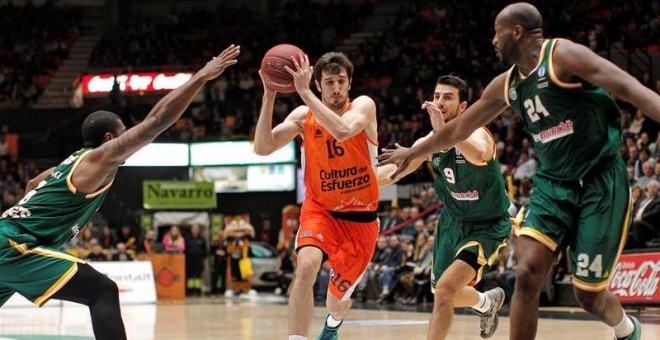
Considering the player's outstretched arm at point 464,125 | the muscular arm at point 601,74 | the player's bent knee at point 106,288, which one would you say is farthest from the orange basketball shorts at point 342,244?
the muscular arm at point 601,74

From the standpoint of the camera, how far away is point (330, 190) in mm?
7715

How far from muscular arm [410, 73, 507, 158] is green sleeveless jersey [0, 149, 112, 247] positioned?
204cm

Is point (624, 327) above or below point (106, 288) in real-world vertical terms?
below

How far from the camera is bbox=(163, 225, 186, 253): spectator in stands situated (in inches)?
948

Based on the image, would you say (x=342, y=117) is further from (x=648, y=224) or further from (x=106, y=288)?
(x=648, y=224)

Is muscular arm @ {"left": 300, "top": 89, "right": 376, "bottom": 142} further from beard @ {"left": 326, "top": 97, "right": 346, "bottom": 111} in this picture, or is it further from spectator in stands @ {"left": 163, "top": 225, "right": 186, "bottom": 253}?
spectator in stands @ {"left": 163, "top": 225, "right": 186, "bottom": 253}

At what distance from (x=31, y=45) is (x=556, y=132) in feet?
111

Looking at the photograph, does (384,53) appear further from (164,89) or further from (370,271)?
(370,271)

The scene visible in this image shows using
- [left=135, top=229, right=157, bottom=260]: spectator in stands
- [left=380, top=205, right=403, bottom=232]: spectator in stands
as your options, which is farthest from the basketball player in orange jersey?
[left=135, top=229, right=157, bottom=260]: spectator in stands

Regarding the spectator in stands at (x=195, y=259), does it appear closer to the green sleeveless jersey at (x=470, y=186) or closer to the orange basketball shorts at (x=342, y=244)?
the orange basketball shorts at (x=342, y=244)

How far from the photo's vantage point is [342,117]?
24.6 ft

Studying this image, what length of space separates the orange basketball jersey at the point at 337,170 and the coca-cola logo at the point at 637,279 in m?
6.98

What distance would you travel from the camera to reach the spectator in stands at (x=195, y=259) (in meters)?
25.3

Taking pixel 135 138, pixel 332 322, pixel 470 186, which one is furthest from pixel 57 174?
pixel 470 186
